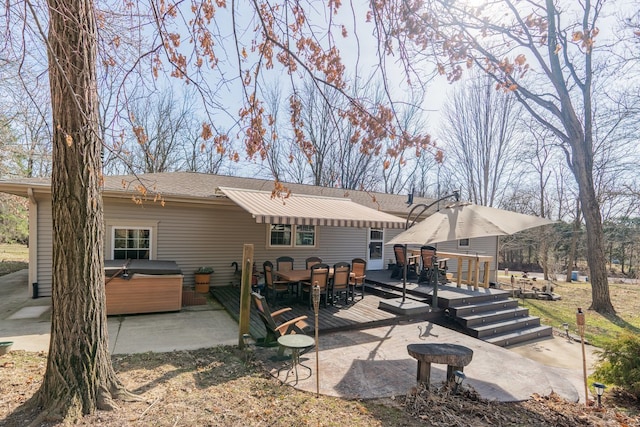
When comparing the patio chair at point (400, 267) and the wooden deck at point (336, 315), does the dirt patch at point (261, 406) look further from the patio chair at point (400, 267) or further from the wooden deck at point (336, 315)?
the patio chair at point (400, 267)

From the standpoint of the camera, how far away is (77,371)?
3.42m

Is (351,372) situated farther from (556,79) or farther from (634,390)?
(556,79)

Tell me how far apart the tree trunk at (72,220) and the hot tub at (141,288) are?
15.8ft

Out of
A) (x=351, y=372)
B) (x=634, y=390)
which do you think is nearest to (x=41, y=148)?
(x=351, y=372)

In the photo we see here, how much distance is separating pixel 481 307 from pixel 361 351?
488 centimetres

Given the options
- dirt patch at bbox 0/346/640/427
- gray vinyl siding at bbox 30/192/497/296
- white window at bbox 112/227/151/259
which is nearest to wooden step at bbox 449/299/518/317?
dirt patch at bbox 0/346/640/427

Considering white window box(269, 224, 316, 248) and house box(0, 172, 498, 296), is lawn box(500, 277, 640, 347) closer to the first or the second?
house box(0, 172, 498, 296)

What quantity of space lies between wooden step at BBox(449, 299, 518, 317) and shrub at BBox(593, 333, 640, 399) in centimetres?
363

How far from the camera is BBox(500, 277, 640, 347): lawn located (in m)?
9.52

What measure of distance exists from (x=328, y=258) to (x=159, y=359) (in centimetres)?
892

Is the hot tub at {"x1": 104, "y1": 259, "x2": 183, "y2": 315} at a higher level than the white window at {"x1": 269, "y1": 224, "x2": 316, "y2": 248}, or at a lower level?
lower

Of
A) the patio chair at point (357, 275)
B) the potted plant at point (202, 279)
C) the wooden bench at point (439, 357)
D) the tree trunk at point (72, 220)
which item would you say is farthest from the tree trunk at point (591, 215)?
the tree trunk at point (72, 220)

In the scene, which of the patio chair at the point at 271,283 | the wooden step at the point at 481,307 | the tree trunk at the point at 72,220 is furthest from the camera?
the wooden step at the point at 481,307

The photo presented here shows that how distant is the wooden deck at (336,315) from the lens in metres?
7.22
